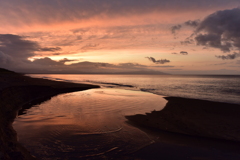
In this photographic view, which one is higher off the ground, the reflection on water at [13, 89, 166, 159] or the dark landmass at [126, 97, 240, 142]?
the dark landmass at [126, 97, 240, 142]

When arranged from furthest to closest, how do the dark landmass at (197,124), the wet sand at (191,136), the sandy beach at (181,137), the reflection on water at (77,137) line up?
the dark landmass at (197,124) → the wet sand at (191,136) → the reflection on water at (77,137) → the sandy beach at (181,137)

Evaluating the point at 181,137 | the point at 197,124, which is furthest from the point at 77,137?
the point at 197,124

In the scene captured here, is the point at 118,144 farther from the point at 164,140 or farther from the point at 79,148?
the point at 164,140

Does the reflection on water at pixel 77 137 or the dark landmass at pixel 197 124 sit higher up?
the dark landmass at pixel 197 124

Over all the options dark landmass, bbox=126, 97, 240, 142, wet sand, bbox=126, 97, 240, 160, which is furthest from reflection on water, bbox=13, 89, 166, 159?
dark landmass, bbox=126, 97, 240, 142

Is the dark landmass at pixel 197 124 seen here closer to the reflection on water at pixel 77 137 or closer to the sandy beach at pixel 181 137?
the sandy beach at pixel 181 137

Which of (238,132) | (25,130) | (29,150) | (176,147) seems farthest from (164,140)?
(25,130)

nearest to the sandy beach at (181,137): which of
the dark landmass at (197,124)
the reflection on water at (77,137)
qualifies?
the dark landmass at (197,124)

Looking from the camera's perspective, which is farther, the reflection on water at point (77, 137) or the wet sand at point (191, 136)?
the wet sand at point (191, 136)

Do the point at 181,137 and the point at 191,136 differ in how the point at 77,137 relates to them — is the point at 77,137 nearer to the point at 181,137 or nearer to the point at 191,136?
the point at 181,137

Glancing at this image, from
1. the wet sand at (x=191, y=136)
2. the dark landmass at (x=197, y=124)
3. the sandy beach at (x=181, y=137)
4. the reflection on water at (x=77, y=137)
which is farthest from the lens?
the dark landmass at (x=197, y=124)

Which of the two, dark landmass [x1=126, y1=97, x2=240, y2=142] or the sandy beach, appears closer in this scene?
the sandy beach

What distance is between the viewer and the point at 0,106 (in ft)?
49.4

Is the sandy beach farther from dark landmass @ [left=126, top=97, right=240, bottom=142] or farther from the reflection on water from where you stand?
the reflection on water
